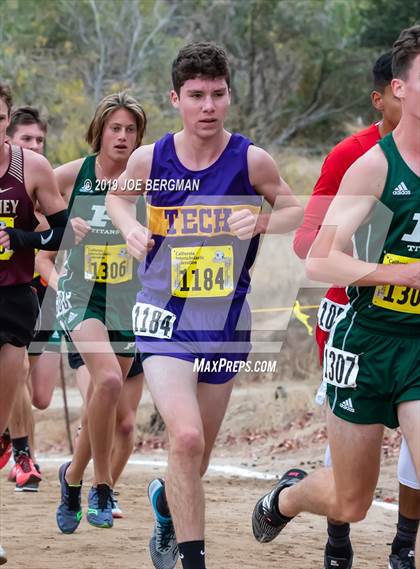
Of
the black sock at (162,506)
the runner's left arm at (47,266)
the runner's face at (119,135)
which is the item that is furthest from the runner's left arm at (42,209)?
the black sock at (162,506)

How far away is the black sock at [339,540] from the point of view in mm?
5812

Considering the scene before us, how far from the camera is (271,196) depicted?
19.1 feet

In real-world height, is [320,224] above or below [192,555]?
above

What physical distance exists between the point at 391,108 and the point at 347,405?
184cm

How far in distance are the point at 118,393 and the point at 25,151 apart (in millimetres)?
1613

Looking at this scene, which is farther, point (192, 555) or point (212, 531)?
point (212, 531)

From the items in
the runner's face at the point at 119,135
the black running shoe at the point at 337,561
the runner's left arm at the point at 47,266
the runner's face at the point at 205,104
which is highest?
the runner's face at the point at 205,104

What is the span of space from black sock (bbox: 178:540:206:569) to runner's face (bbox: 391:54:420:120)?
6.65 feet

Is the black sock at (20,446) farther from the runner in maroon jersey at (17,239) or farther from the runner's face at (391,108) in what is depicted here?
the runner's face at (391,108)

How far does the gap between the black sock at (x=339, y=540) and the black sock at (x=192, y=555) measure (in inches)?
40.2

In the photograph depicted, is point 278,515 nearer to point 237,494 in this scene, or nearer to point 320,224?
point 320,224

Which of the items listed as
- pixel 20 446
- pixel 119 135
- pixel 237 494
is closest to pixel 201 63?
pixel 119 135

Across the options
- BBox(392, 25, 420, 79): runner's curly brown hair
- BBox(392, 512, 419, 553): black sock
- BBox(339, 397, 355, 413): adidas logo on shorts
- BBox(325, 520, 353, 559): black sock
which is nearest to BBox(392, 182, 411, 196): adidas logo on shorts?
BBox(392, 25, 420, 79): runner's curly brown hair

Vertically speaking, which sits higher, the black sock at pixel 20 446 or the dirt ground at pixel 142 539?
the dirt ground at pixel 142 539
